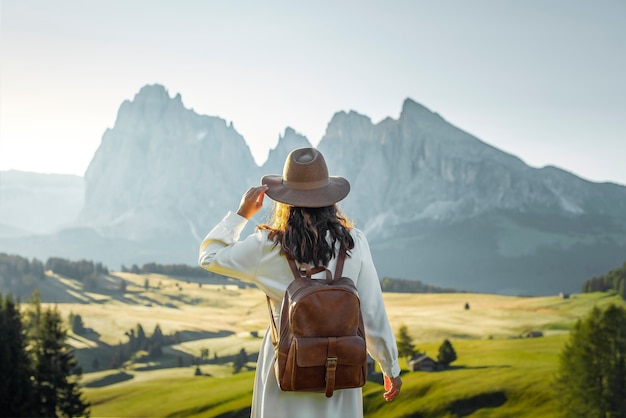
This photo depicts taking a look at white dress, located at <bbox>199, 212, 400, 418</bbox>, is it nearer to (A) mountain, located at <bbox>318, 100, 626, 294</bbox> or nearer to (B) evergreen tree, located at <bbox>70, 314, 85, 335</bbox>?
(B) evergreen tree, located at <bbox>70, 314, 85, 335</bbox>

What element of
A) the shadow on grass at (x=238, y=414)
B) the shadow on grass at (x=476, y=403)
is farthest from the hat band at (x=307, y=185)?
the shadow on grass at (x=238, y=414)

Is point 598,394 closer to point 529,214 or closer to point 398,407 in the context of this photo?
point 398,407

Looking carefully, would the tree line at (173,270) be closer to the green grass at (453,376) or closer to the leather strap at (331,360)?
the green grass at (453,376)

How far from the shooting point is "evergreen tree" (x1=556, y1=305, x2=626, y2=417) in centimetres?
1487

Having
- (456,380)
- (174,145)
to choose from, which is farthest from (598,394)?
(174,145)

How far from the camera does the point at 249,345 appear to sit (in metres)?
24.5

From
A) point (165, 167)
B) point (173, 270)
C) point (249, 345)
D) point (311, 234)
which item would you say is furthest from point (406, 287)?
point (165, 167)

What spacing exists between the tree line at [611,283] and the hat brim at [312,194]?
2272cm

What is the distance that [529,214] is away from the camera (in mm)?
106938

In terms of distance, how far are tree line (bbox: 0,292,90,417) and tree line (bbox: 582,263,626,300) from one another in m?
19.7

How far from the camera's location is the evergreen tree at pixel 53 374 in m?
19.2

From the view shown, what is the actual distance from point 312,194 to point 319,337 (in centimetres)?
66

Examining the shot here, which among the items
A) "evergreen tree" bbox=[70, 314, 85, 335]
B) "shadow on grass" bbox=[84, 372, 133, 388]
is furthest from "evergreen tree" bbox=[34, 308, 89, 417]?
"evergreen tree" bbox=[70, 314, 85, 335]

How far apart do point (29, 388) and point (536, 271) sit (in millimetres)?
84937
